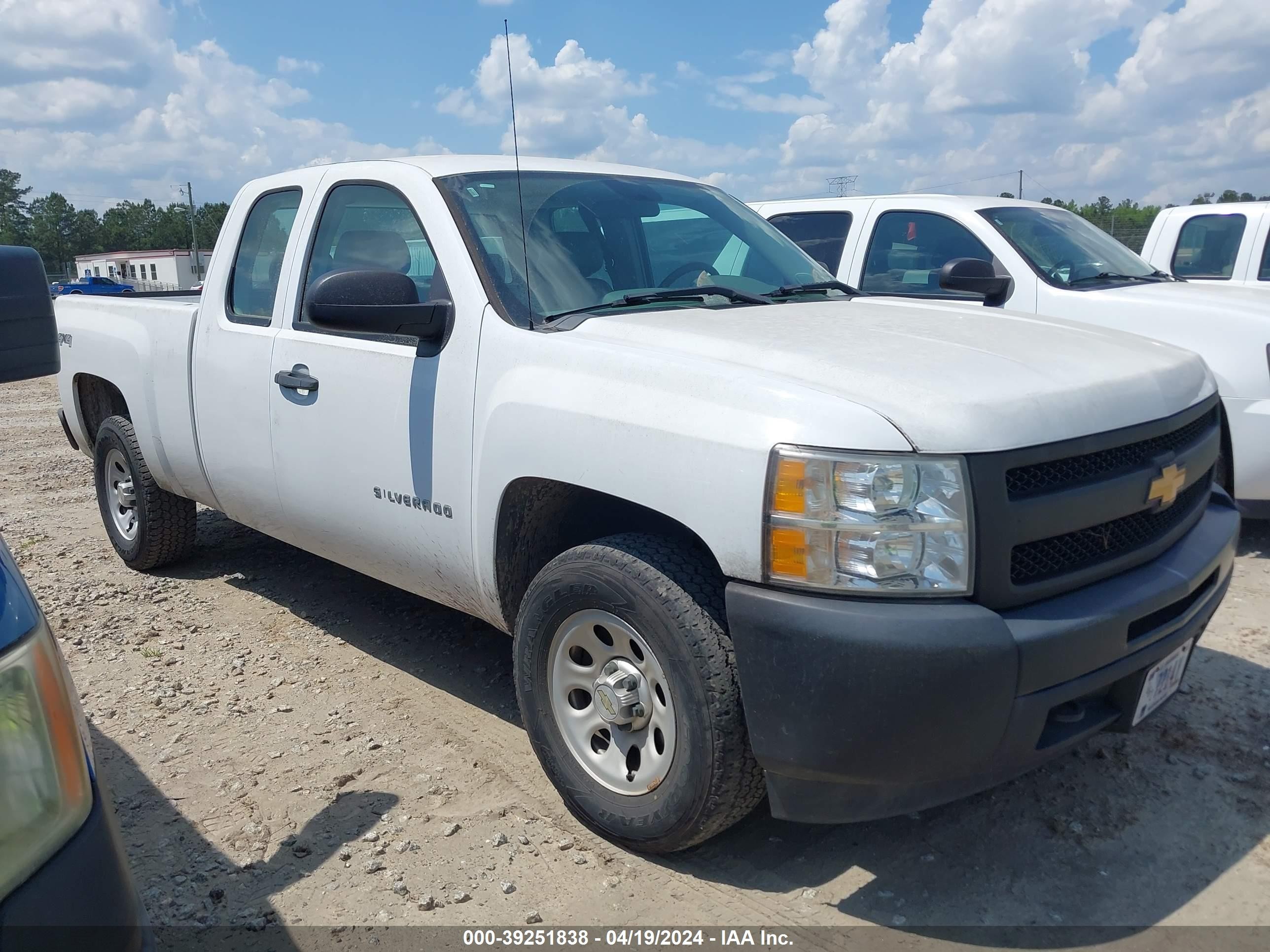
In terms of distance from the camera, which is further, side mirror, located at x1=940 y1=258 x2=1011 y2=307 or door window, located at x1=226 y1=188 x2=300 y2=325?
side mirror, located at x1=940 y1=258 x2=1011 y2=307

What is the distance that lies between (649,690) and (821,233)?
503 centimetres

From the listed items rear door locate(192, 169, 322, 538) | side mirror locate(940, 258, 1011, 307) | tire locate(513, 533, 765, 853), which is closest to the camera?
tire locate(513, 533, 765, 853)

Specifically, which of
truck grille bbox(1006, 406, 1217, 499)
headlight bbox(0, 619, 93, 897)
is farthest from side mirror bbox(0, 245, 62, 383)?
truck grille bbox(1006, 406, 1217, 499)

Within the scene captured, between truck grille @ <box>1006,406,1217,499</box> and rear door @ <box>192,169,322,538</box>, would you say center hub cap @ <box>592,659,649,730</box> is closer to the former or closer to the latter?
truck grille @ <box>1006,406,1217,499</box>

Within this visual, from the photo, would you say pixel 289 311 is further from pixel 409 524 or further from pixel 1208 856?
pixel 1208 856

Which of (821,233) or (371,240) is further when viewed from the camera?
(821,233)

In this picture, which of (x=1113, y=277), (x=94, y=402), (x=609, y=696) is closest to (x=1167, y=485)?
(x=609, y=696)

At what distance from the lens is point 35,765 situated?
5.10ft

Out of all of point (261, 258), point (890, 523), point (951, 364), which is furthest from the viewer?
point (261, 258)

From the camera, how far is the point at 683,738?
255 cm

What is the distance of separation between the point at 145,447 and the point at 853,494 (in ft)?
12.9

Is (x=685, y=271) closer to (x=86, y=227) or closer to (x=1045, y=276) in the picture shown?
(x=1045, y=276)

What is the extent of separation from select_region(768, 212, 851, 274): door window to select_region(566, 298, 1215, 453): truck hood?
11.5 feet

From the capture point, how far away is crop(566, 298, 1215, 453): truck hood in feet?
7.64
